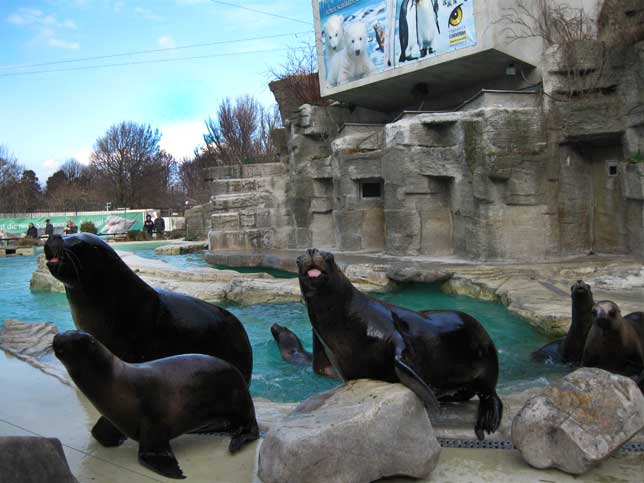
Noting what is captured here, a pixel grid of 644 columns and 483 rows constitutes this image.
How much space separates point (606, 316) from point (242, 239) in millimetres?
14104

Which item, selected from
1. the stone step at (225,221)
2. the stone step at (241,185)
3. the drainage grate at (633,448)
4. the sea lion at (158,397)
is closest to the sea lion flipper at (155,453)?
the sea lion at (158,397)

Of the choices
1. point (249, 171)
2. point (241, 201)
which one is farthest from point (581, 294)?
point (249, 171)

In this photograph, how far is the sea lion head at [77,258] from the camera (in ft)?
10.4

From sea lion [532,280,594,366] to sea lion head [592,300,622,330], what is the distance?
845 mm

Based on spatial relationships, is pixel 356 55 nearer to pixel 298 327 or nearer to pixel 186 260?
pixel 186 260

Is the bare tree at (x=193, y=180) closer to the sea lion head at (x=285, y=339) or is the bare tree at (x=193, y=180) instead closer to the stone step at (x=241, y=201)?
the stone step at (x=241, y=201)

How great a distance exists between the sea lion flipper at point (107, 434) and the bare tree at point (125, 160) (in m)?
48.9

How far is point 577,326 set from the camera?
5.36 meters

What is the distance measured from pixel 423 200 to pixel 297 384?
30.4 ft

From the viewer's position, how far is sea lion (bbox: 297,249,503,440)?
3029mm

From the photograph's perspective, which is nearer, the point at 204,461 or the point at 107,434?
the point at 204,461

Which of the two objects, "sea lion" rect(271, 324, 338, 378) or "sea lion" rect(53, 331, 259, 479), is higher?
"sea lion" rect(53, 331, 259, 479)

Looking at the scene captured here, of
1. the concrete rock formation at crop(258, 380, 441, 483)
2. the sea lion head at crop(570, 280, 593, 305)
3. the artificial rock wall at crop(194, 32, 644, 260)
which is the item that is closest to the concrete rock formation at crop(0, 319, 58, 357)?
the concrete rock formation at crop(258, 380, 441, 483)

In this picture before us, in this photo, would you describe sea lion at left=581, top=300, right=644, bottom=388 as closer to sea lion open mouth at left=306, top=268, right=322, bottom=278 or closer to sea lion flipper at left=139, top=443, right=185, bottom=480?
sea lion open mouth at left=306, top=268, right=322, bottom=278
